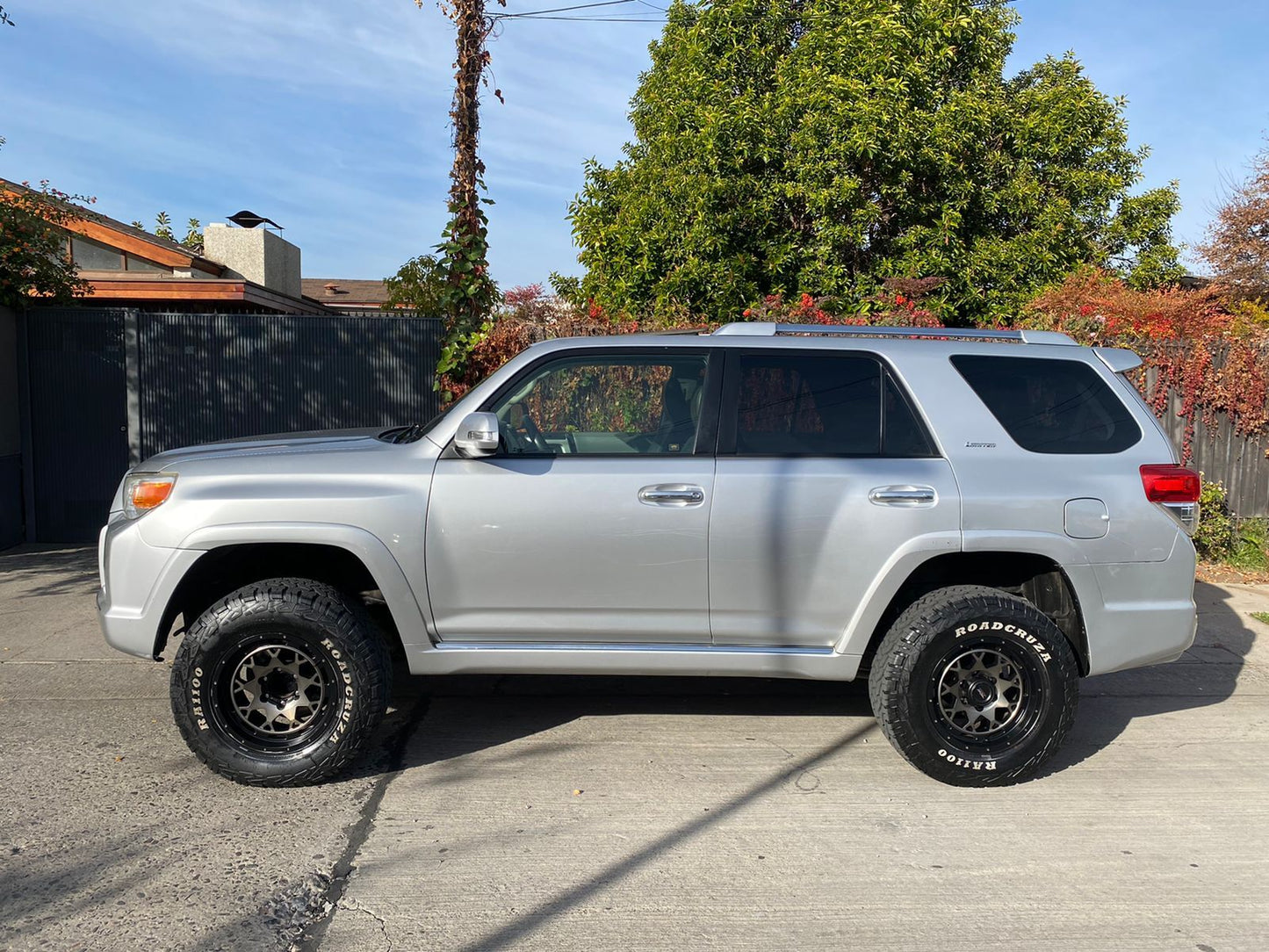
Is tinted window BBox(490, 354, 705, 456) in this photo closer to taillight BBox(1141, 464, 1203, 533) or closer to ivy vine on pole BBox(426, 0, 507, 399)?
taillight BBox(1141, 464, 1203, 533)

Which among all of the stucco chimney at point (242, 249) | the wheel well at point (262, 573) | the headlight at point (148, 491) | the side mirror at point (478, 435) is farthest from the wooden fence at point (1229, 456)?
the stucco chimney at point (242, 249)

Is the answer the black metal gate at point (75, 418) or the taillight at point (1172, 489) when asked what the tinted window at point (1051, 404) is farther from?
the black metal gate at point (75, 418)

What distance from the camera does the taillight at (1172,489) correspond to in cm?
440

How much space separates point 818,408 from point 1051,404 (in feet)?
3.50

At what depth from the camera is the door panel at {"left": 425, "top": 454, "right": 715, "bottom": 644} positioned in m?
4.27

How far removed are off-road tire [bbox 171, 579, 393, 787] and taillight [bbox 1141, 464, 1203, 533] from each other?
3.43 m

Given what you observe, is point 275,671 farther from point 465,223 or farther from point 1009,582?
point 465,223

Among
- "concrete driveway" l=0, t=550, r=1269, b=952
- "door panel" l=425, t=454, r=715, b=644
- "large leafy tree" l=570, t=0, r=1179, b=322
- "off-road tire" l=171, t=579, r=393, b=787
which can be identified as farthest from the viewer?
"large leafy tree" l=570, t=0, r=1179, b=322

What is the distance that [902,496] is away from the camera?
431cm

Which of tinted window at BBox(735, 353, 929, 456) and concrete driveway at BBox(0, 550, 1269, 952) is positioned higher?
tinted window at BBox(735, 353, 929, 456)

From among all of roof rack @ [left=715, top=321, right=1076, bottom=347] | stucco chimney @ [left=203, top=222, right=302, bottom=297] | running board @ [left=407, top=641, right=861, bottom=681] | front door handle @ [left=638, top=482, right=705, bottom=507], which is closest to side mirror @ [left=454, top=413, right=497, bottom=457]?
front door handle @ [left=638, top=482, right=705, bottom=507]

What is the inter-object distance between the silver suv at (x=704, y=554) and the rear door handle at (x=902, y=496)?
0.01 meters

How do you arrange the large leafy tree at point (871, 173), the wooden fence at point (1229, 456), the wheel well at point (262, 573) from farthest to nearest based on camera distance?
the large leafy tree at point (871, 173) < the wooden fence at point (1229, 456) < the wheel well at point (262, 573)

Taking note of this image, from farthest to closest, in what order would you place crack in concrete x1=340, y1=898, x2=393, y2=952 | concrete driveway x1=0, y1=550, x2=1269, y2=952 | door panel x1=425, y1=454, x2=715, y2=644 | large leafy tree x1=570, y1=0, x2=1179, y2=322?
large leafy tree x1=570, y1=0, x2=1179, y2=322 → door panel x1=425, y1=454, x2=715, y2=644 → concrete driveway x1=0, y1=550, x2=1269, y2=952 → crack in concrete x1=340, y1=898, x2=393, y2=952
